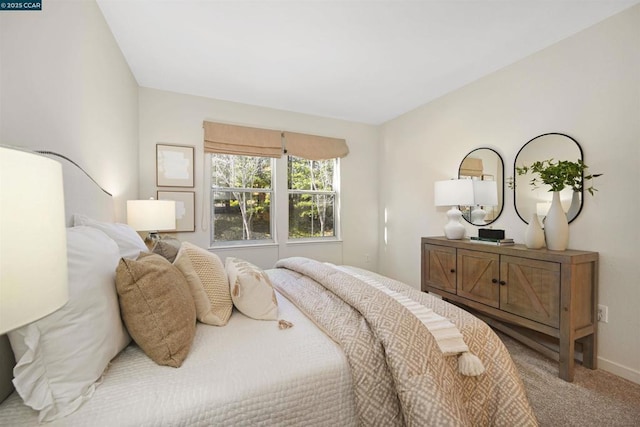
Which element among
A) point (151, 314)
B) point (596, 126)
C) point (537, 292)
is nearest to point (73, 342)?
point (151, 314)

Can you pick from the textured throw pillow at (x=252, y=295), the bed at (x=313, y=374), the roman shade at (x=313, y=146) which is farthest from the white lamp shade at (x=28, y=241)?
the roman shade at (x=313, y=146)

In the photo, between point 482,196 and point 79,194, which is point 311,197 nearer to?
point 482,196

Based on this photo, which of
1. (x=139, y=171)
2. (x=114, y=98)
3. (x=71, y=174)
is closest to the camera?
(x=71, y=174)

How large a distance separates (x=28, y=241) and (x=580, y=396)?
260cm

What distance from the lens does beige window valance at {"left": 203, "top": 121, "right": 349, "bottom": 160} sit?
3.29 meters

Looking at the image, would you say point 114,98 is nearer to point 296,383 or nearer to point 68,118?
point 68,118

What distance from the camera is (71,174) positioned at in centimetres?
133

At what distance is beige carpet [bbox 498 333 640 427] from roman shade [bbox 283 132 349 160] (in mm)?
2973

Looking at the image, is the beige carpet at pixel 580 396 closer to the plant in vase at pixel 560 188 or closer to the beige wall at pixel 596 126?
the beige wall at pixel 596 126

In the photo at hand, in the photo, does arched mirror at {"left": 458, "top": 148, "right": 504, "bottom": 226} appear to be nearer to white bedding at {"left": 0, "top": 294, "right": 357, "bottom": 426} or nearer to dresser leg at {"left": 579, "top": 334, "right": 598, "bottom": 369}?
dresser leg at {"left": 579, "top": 334, "right": 598, "bottom": 369}

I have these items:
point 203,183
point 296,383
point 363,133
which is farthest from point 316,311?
point 363,133

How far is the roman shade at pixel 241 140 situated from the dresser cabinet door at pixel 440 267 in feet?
7.16

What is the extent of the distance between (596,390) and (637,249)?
954 mm

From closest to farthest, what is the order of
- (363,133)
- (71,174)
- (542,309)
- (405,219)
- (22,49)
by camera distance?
(22,49), (71,174), (542,309), (405,219), (363,133)
